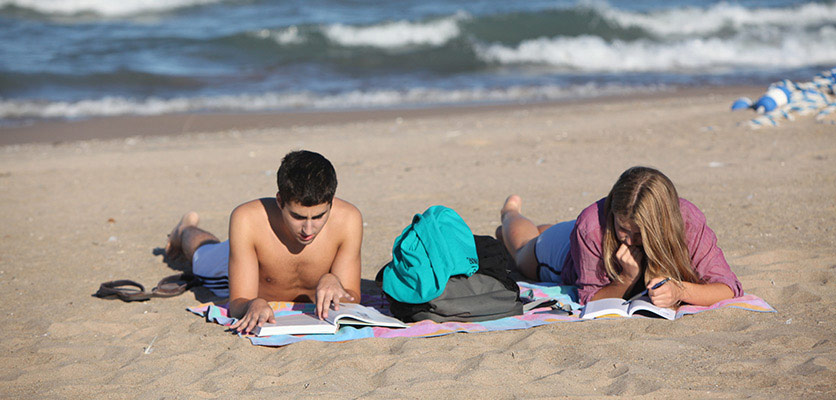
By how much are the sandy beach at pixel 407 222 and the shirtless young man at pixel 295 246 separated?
1.03 ft

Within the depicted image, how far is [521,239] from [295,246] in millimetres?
1673

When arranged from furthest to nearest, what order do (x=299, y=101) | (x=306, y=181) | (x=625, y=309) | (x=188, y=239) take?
1. (x=299, y=101)
2. (x=188, y=239)
3. (x=625, y=309)
4. (x=306, y=181)

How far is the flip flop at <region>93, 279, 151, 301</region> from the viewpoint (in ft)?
15.0

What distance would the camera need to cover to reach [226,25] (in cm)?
2066

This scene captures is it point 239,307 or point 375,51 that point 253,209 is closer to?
point 239,307

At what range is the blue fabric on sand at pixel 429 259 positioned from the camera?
3854 mm

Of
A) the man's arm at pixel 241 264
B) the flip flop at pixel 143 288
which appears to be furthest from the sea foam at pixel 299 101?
the man's arm at pixel 241 264

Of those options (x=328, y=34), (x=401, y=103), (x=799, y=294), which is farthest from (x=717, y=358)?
(x=328, y=34)

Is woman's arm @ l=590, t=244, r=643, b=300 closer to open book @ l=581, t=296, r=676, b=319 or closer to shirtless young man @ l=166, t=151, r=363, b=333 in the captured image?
open book @ l=581, t=296, r=676, b=319

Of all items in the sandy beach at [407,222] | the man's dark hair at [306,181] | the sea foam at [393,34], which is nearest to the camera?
the sandy beach at [407,222]

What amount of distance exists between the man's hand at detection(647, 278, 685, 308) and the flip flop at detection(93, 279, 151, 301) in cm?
307

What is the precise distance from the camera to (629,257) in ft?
12.9

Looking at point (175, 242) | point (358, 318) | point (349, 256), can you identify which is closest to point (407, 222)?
point (175, 242)

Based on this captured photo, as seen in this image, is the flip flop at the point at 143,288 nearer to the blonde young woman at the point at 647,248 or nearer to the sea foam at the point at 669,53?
the blonde young woman at the point at 647,248
